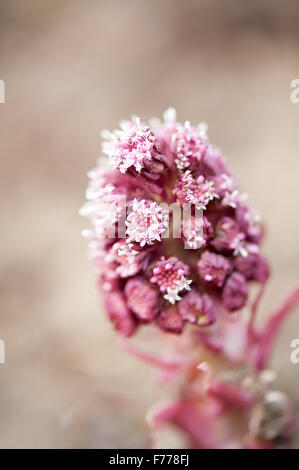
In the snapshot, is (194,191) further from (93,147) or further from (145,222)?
(93,147)

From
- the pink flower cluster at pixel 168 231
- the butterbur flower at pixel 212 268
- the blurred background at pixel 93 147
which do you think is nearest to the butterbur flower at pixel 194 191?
the pink flower cluster at pixel 168 231

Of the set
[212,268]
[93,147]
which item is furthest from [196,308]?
[93,147]

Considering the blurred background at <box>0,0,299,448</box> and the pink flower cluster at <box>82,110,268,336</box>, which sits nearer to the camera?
the pink flower cluster at <box>82,110,268,336</box>

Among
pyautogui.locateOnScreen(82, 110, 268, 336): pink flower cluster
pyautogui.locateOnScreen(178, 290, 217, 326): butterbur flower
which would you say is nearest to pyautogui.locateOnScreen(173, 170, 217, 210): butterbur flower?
pyautogui.locateOnScreen(82, 110, 268, 336): pink flower cluster

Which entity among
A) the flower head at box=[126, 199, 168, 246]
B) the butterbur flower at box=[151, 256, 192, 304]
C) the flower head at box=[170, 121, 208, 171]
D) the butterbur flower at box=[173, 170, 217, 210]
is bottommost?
the butterbur flower at box=[151, 256, 192, 304]

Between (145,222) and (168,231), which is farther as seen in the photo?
(168,231)

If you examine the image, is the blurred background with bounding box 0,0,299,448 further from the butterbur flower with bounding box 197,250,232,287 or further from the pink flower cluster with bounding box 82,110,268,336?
the butterbur flower with bounding box 197,250,232,287
